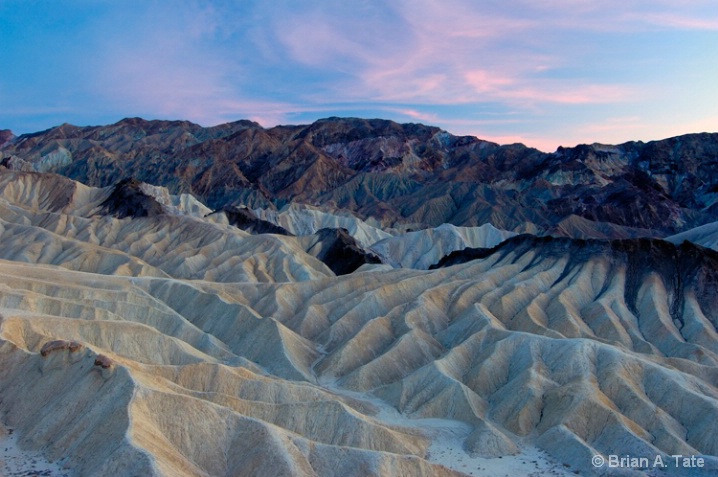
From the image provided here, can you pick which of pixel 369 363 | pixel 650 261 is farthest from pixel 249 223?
pixel 369 363

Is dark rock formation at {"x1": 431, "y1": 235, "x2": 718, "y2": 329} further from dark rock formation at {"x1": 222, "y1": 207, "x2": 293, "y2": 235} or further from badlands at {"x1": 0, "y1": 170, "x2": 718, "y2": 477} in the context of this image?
dark rock formation at {"x1": 222, "y1": 207, "x2": 293, "y2": 235}

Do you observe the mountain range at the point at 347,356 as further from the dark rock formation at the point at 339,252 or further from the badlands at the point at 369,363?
the dark rock formation at the point at 339,252

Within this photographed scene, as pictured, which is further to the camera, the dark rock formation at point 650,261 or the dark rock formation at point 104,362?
the dark rock formation at point 650,261

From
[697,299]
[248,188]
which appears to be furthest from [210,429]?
[248,188]

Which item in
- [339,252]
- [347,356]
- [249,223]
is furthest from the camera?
[249,223]

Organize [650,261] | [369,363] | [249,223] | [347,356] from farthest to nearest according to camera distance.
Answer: [249,223], [650,261], [347,356], [369,363]

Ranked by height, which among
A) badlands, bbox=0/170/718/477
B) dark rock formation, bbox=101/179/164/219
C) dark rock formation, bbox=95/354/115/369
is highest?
dark rock formation, bbox=101/179/164/219

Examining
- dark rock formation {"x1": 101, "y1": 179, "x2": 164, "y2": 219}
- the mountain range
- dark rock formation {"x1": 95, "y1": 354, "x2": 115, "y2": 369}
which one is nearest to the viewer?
the mountain range

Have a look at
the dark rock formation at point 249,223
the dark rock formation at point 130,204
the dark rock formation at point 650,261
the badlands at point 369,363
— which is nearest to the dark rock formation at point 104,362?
the badlands at point 369,363

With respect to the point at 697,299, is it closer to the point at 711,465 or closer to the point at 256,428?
the point at 711,465

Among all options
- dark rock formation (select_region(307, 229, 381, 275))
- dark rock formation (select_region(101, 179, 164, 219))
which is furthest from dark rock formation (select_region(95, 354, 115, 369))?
dark rock formation (select_region(101, 179, 164, 219))

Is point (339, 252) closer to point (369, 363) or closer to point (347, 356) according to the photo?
point (347, 356)

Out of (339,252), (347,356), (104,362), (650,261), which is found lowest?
(347,356)
